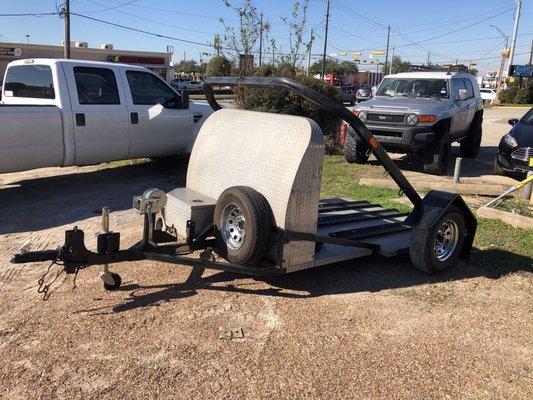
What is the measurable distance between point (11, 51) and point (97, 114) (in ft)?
163

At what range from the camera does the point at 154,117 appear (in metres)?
8.25

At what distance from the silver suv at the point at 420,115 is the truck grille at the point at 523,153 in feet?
4.19

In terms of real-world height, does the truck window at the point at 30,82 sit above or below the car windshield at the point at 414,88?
below

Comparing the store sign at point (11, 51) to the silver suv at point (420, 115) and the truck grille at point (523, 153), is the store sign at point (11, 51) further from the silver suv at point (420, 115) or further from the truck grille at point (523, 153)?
the truck grille at point (523, 153)

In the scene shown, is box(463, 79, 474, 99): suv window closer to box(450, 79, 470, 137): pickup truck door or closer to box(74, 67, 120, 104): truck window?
box(450, 79, 470, 137): pickup truck door

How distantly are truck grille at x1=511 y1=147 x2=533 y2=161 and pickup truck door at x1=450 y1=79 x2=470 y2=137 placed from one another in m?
1.38

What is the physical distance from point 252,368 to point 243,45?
460 inches

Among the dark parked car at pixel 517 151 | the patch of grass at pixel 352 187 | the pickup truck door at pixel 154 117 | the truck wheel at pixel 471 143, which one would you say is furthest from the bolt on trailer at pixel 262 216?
the truck wheel at pixel 471 143

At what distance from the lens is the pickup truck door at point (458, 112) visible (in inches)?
412

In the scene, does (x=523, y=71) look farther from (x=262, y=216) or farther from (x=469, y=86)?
(x=262, y=216)

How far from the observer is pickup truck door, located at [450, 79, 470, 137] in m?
10.5

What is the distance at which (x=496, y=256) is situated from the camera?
17.3 ft

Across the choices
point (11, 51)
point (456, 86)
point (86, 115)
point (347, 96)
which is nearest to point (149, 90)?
point (86, 115)

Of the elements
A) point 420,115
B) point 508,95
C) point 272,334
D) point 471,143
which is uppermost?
point 508,95
